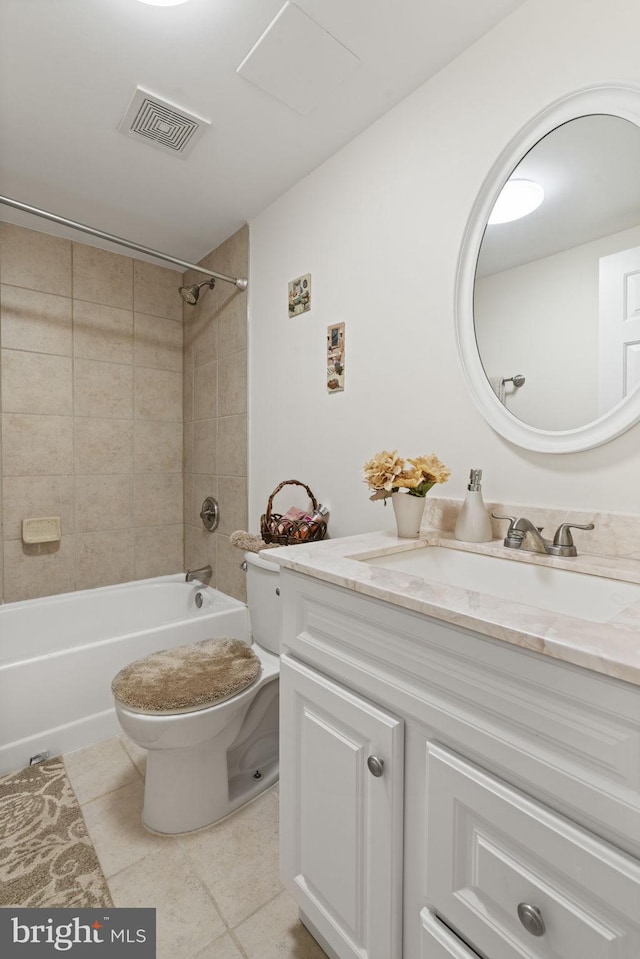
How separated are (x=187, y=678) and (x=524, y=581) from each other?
3.24 feet

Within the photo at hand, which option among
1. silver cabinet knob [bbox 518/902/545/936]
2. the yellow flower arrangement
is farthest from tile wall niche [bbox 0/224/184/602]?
silver cabinet knob [bbox 518/902/545/936]

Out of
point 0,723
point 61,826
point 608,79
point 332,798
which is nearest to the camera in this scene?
point 332,798

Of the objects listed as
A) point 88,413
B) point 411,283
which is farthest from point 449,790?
point 88,413

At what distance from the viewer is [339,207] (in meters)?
1.68

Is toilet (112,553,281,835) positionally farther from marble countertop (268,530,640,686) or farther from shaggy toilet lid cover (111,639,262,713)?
marble countertop (268,530,640,686)

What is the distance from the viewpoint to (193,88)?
140 cm

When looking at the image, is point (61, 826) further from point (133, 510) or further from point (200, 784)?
point (133, 510)

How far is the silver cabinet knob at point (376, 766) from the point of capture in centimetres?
76

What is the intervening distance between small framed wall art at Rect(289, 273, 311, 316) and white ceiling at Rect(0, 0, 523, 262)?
42cm

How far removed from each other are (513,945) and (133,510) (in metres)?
2.43

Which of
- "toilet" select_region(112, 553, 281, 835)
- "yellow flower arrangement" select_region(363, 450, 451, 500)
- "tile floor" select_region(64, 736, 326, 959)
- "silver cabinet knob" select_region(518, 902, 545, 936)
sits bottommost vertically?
"tile floor" select_region(64, 736, 326, 959)

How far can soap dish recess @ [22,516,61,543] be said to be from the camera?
2238mm

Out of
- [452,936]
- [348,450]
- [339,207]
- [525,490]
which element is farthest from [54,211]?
[452,936]

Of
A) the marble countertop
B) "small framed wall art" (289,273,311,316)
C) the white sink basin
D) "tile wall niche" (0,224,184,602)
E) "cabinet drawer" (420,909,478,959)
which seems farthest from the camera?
"tile wall niche" (0,224,184,602)
